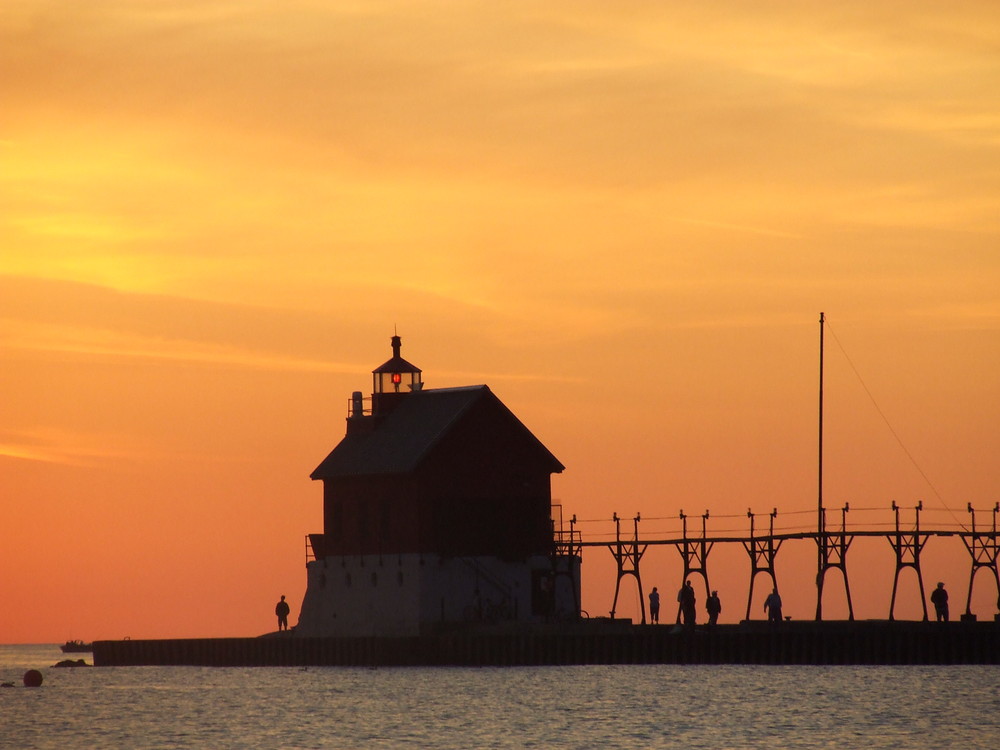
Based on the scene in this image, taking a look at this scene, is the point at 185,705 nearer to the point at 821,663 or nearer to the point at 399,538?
the point at 399,538

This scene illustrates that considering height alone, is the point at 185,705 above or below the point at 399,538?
below

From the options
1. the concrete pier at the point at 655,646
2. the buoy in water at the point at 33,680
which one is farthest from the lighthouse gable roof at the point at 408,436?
the buoy in water at the point at 33,680

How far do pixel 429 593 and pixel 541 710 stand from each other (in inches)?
714

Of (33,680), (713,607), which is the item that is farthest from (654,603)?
(33,680)

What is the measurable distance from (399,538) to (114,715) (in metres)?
16.8

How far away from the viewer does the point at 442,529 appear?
8244cm

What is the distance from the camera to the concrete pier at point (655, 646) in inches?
2817

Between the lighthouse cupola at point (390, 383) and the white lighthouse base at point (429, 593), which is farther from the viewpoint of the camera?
the lighthouse cupola at point (390, 383)

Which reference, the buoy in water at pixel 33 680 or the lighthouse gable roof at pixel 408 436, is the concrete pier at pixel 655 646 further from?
the buoy in water at pixel 33 680

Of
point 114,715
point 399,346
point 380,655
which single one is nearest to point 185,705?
point 114,715

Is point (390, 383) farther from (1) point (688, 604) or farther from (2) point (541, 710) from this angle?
(2) point (541, 710)

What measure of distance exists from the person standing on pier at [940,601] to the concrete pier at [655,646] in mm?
530

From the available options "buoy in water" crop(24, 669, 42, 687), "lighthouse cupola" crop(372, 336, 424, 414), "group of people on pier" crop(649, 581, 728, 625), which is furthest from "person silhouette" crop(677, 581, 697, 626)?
"buoy in water" crop(24, 669, 42, 687)

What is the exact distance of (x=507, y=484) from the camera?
8450cm
